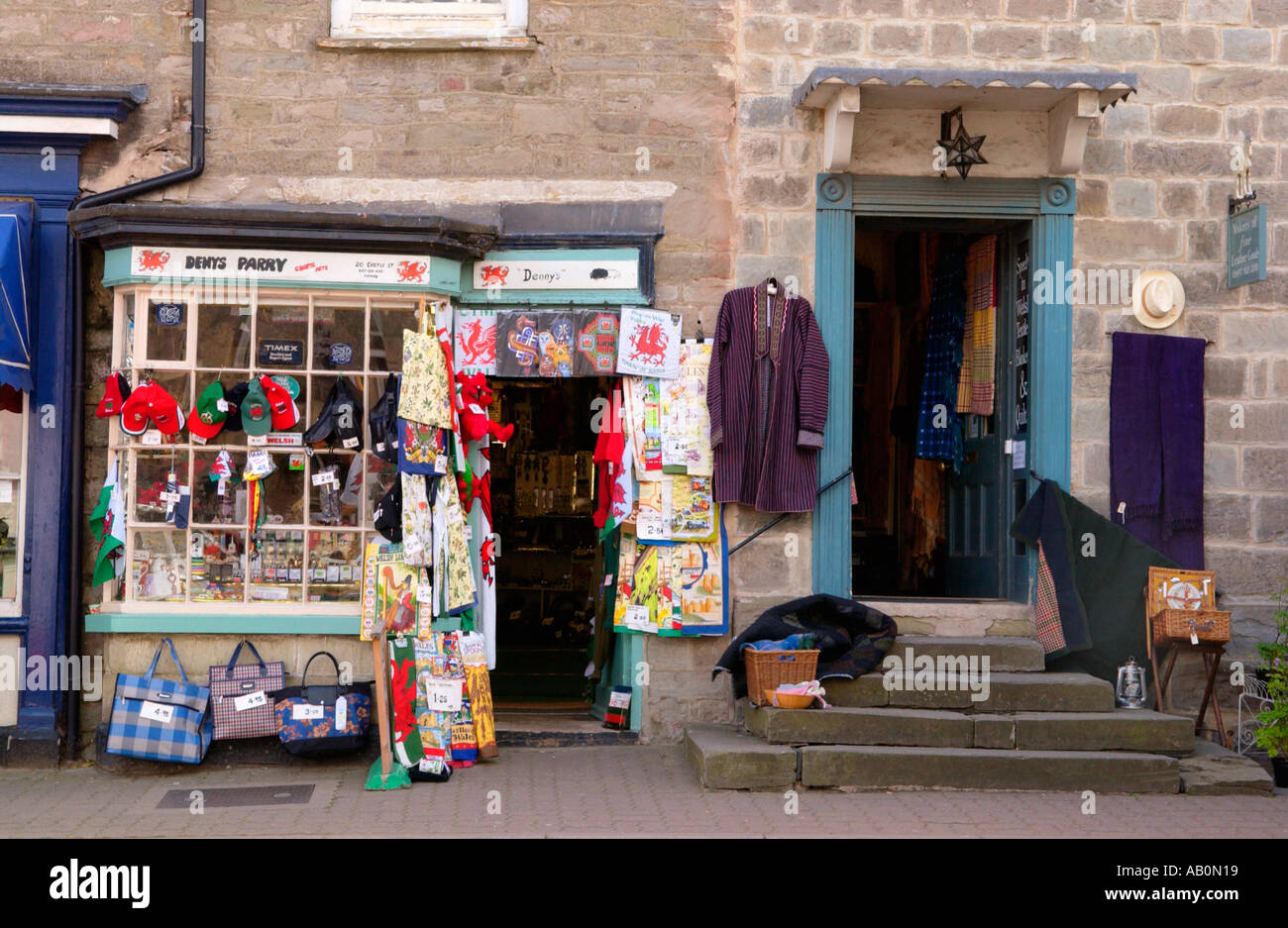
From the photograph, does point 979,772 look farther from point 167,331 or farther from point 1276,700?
point 167,331

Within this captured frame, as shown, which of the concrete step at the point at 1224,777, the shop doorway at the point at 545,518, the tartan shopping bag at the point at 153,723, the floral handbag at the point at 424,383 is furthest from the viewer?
the shop doorway at the point at 545,518

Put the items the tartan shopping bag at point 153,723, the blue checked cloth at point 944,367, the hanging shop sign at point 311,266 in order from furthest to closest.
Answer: the blue checked cloth at point 944,367, the hanging shop sign at point 311,266, the tartan shopping bag at point 153,723

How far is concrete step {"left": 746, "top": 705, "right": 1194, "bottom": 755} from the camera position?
310 inches

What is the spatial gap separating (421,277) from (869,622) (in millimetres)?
3628

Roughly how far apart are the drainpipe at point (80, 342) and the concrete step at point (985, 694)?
16.1 ft

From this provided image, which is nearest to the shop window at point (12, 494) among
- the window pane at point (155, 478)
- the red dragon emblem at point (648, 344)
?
the window pane at point (155, 478)

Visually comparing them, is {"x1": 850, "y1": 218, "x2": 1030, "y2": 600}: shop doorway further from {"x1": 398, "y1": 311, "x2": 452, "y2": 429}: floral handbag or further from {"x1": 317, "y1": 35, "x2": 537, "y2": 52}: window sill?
{"x1": 398, "y1": 311, "x2": 452, "y2": 429}: floral handbag

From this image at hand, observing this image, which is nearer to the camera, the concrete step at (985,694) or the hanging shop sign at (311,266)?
the concrete step at (985,694)

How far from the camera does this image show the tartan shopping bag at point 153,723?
8.09m

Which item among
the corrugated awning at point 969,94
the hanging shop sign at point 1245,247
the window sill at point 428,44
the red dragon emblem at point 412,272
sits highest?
the window sill at point 428,44

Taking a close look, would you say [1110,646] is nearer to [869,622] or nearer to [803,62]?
[869,622]

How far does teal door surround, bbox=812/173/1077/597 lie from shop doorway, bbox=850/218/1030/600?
0.74 feet

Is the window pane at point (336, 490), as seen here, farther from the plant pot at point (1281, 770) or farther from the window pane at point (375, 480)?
the plant pot at point (1281, 770)

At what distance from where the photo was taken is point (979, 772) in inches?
303
